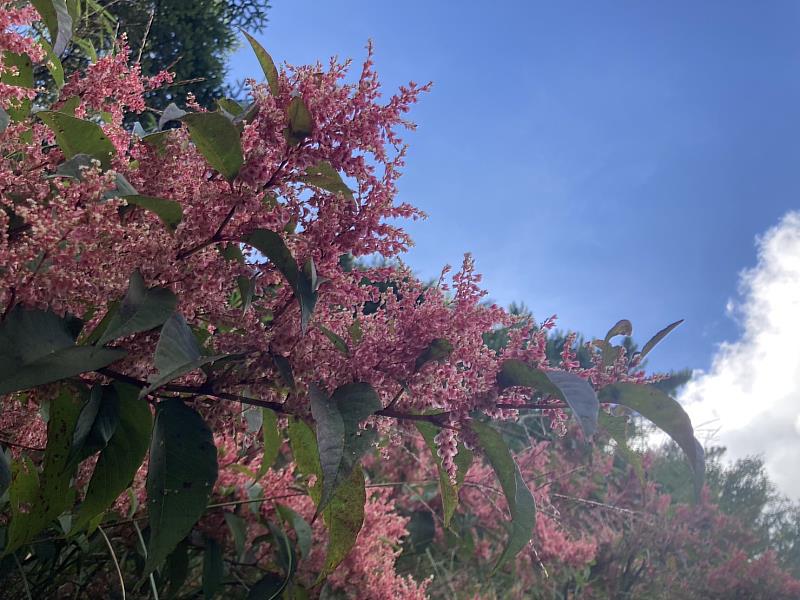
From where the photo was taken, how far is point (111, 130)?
0.89 m

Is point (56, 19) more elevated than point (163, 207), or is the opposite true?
point (56, 19)

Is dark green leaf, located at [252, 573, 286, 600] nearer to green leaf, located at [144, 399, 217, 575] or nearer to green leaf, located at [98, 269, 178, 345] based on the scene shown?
green leaf, located at [144, 399, 217, 575]

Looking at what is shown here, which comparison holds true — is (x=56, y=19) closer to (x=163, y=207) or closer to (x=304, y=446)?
(x=163, y=207)

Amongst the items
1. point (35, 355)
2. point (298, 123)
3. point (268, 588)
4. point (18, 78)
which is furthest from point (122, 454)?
point (268, 588)

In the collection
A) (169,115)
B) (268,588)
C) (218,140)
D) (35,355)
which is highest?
(169,115)

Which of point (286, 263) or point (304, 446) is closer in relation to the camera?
point (286, 263)

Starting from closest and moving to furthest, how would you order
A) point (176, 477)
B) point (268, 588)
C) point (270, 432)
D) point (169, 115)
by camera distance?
point (176, 477)
point (169, 115)
point (270, 432)
point (268, 588)

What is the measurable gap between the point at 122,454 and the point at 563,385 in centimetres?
50

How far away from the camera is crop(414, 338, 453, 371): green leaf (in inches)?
29.3

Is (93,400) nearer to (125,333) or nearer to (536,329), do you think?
(125,333)

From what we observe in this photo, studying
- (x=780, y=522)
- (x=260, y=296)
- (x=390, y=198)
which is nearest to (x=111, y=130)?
(x=260, y=296)

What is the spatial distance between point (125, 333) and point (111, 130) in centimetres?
40

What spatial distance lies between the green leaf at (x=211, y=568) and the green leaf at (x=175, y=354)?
2.80ft

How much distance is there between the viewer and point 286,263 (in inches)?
27.0
